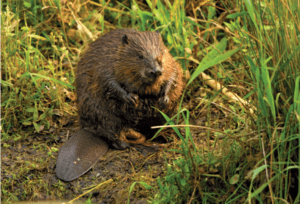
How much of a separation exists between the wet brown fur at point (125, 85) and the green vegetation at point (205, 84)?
0.80 feet

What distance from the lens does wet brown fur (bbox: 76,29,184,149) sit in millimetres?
3156

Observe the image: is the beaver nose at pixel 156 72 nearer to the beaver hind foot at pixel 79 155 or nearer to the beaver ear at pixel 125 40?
the beaver ear at pixel 125 40

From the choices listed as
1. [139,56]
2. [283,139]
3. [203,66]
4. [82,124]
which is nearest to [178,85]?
[139,56]

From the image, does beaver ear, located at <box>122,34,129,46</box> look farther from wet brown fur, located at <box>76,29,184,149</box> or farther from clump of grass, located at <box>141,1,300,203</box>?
clump of grass, located at <box>141,1,300,203</box>

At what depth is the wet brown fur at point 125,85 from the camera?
10.4ft

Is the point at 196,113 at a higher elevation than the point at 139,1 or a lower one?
lower

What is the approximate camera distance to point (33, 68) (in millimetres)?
3916

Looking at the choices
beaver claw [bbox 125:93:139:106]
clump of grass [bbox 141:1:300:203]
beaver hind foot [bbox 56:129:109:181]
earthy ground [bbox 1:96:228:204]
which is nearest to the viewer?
clump of grass [bbox 141:1:300:203]

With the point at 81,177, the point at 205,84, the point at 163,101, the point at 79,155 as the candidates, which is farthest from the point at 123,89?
the point at 205,84

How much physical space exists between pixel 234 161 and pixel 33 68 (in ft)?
7.03

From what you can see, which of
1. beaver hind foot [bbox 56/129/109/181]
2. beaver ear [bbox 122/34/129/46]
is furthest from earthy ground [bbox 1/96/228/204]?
beaver ear [bbox 122/34/129/46]

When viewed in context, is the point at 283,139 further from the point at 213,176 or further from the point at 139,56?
the point at 139,56

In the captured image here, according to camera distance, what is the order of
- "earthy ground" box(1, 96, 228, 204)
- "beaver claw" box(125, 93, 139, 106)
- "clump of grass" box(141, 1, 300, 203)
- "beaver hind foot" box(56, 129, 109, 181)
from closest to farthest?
1. "clump of grass" box(141, 1, 300, 203)
2. "earthy ground" box(1, 96, 228, 204)
3. "beaver hind foot" box(56, 129, 109, 181)
4. "beaver claw" box(125, 93, 139, 106)

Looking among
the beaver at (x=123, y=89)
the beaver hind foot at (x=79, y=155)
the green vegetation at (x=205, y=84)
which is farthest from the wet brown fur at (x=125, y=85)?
the green vegetation at (x=205, y=84)
